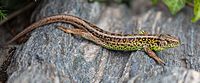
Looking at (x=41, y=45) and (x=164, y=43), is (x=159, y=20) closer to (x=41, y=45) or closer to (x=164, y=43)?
(x=164, y=43)

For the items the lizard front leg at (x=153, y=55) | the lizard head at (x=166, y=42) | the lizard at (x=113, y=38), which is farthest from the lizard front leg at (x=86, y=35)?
the lizard head at (x=166, y=42)

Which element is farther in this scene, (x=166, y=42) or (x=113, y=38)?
(x=113, y=38)

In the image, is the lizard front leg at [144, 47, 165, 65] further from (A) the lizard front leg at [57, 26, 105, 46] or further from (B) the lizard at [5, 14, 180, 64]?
(A) the lizard front leg at [57, 26, 105, 46]

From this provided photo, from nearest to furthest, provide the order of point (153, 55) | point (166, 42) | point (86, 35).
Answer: point (153, 55) → point (166, 42) → point (86, 35)

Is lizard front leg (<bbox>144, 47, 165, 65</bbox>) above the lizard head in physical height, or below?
below

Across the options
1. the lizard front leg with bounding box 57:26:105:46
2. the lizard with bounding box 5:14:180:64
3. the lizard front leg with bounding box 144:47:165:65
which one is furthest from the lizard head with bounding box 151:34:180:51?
the lizard front leg with bounding box 57:26:105:46

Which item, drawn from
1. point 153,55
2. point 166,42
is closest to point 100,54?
point 153,55

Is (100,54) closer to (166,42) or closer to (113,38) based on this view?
(113,38)
